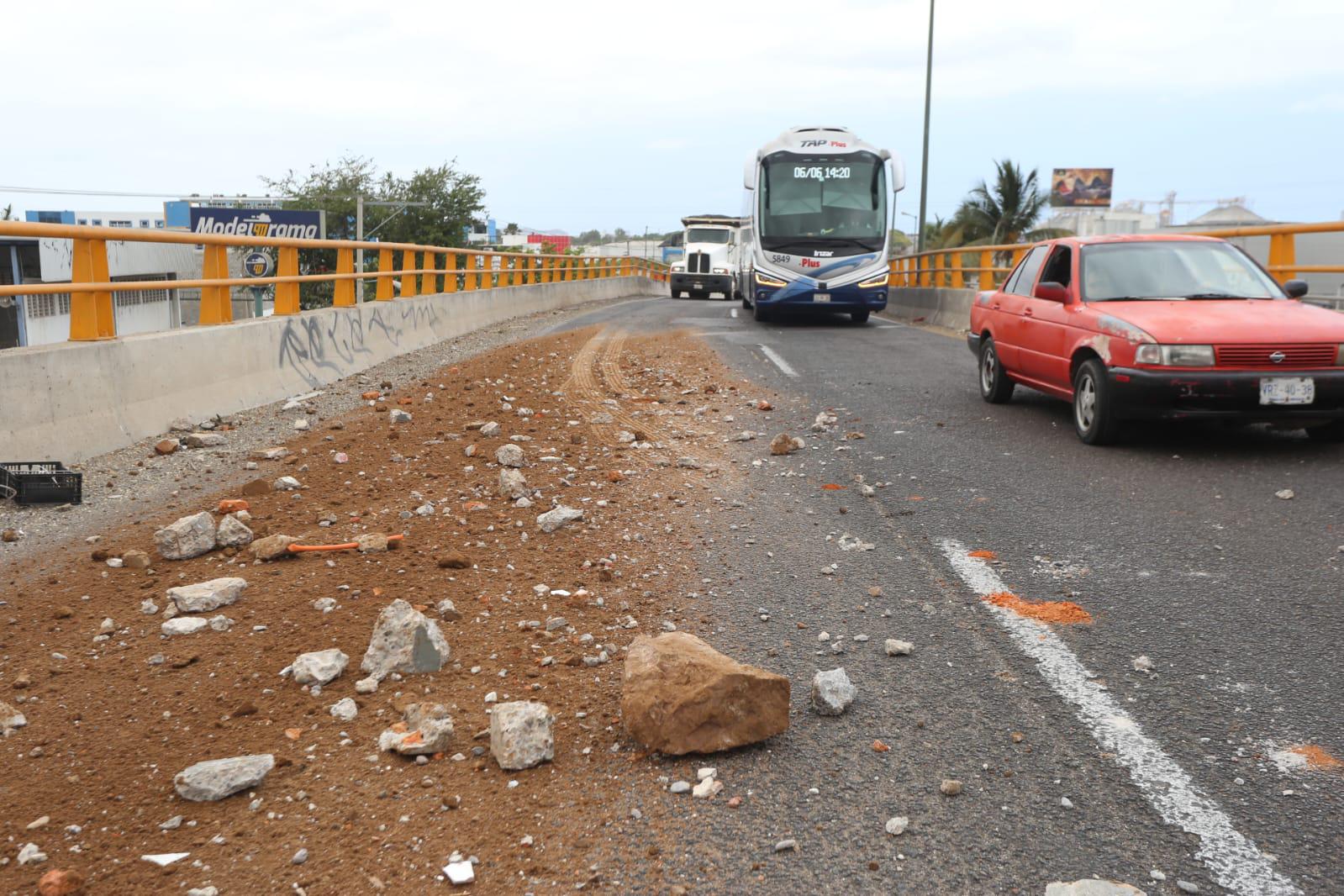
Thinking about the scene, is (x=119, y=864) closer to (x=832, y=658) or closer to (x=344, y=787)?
(x=344, y=787)

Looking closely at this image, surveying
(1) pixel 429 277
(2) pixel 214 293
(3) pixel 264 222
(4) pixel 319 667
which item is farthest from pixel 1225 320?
(3) pixel 264 222

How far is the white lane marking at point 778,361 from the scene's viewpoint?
41.1 ft

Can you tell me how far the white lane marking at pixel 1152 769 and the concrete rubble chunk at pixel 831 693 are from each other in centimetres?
69

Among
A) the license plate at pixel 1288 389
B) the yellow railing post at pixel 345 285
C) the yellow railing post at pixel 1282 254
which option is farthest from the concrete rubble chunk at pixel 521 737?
the yellow railing post at pixel 1282 254

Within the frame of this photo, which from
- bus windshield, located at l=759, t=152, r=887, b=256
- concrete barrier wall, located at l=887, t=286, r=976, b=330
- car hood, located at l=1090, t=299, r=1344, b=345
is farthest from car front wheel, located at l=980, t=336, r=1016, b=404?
bus windshield, located at l=759, t=152, r=887, b=256

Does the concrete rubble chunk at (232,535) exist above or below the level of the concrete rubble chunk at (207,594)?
above

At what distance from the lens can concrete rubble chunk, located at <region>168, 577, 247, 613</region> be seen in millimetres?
4391

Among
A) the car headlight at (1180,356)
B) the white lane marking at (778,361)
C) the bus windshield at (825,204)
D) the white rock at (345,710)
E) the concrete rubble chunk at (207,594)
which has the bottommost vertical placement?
the white rock at (345,710)

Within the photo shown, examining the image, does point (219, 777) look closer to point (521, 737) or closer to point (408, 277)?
point (521, 737)

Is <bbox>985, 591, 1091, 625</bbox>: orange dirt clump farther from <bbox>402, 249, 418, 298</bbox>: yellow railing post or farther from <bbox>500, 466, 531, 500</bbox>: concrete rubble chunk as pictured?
<bbox>402, 249, 418, 298</bbox>: yellow railing post

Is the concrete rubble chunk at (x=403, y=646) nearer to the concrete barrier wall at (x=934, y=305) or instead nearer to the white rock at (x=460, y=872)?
the white rock at (x=460, y=872)

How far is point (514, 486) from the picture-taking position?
6250 millimetres

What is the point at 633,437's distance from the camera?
8.15m

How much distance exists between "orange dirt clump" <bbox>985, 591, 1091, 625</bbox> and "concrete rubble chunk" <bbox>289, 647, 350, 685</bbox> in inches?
98.6
